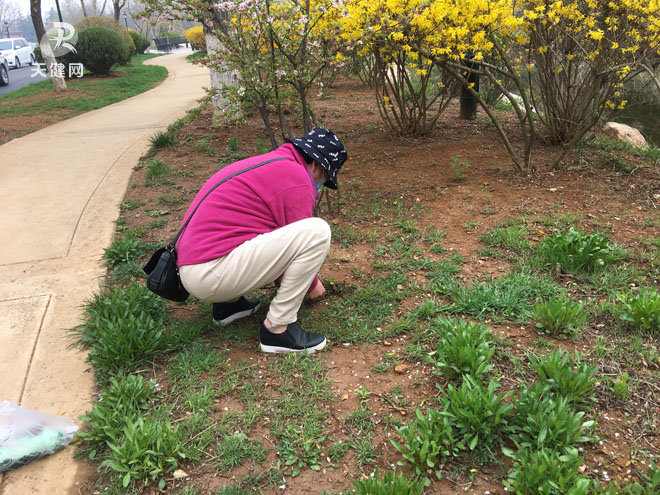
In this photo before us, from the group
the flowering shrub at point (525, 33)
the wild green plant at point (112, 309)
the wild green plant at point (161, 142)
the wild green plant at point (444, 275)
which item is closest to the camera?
the wild green plant at point (112, 309)

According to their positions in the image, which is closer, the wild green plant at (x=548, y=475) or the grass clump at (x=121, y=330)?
the wild green plant at (x=548, y=475)

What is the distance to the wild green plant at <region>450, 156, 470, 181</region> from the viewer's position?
4.89m

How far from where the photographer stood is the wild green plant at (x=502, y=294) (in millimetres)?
2859

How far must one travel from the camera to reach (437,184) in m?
4.80

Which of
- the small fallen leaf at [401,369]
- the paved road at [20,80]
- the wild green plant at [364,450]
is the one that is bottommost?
the wild green plant at [364,450]

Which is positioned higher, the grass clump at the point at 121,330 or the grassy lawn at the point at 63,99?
the grassy lawn at the point at 63,99

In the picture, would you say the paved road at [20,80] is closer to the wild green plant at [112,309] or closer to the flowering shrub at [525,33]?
the flowering shrub at [525,33]

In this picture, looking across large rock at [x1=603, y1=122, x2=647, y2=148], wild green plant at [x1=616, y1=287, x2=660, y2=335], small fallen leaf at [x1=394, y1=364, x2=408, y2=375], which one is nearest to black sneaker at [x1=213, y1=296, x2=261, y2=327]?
small fallen leaf at [x1=394, y1=364, x2=408, y2=375]

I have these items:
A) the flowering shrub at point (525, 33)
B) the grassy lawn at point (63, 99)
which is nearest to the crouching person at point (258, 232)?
the flowering shrub at point (525, 33)

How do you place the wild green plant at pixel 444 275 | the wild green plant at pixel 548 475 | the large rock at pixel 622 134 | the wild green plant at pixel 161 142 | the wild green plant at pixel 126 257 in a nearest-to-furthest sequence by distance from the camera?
1. the wild green plant at pixel 548 475
2. the wild green plant at pixel 444 275
3. the wild green plant at pixel 126 257
4. the wild green plant at pixel 161 142
5. the large rock at pixel 622 134

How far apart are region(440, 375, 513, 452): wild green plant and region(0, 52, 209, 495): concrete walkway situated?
1.54 metres

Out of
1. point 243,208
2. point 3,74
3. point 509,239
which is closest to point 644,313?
point 509,239

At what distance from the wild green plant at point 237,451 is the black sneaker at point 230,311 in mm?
905

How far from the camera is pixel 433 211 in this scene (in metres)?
4.25
